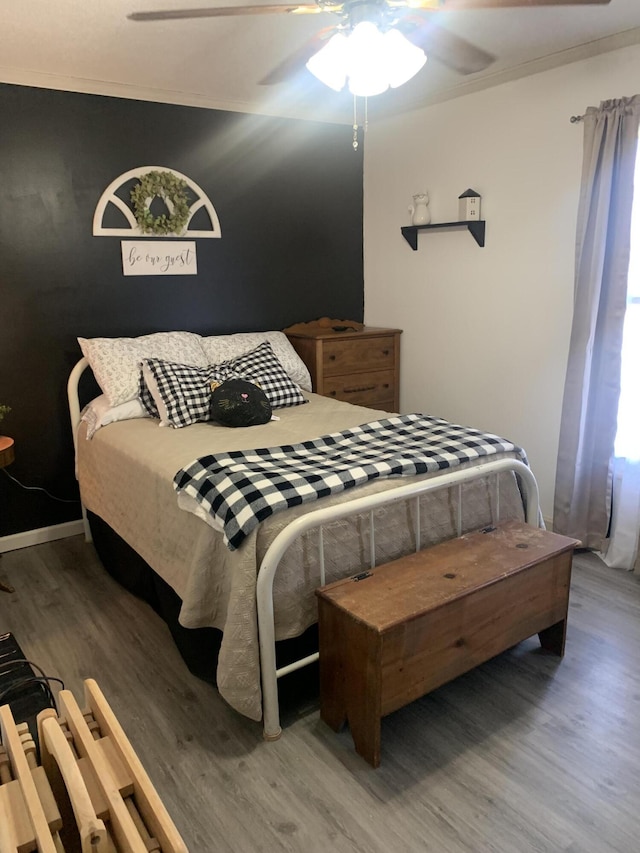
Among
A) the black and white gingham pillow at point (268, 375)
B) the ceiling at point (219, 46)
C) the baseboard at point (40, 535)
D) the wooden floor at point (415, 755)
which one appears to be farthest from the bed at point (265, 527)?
the ceiling at point (219, 46)

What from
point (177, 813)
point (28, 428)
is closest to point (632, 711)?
point (177, 813)

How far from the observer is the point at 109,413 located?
2.96 metres

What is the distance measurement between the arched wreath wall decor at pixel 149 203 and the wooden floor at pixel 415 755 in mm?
2043

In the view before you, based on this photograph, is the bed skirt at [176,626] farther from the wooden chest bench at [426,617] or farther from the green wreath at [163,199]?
the green wreath at [163,199]

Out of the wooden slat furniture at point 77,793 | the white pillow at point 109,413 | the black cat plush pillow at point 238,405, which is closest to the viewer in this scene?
the wooden slat furniture at point 77,793

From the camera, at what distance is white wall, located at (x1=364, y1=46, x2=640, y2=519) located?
303 centimetres

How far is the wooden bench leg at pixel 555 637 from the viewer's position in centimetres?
224

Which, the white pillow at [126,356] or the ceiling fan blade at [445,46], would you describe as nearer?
the ceiling fan blade at [445,46]

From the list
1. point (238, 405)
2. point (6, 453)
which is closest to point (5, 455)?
point (6, 453)

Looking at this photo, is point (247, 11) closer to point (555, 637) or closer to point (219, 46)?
point (219, 46)

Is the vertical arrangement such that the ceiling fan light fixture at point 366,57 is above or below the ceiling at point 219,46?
below

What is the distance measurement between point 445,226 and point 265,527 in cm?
242

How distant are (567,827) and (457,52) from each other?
115 inches

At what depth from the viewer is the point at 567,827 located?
1583 millimetres
